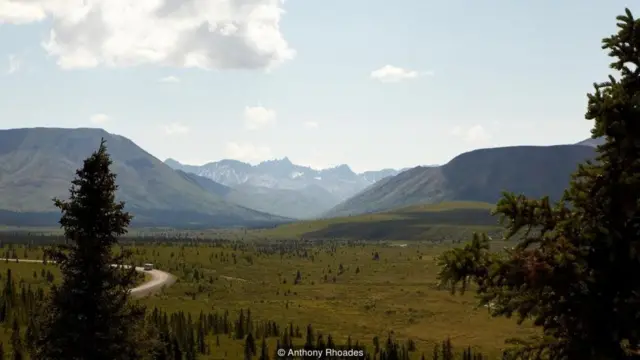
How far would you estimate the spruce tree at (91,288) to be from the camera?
24.9 metres

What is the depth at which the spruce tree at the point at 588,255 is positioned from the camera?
1261 cm

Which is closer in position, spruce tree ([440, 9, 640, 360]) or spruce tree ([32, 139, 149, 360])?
spruce tree ([440, 9, 640, 360])

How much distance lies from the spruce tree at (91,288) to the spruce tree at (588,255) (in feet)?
59.9

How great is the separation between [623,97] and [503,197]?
3684mm

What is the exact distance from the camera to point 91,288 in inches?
1018

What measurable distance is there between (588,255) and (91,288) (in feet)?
71.4

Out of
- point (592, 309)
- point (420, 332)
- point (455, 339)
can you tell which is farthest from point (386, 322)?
point (592, 309)

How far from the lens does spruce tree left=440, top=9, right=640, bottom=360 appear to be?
12.6 m

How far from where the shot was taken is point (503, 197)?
44.2ft

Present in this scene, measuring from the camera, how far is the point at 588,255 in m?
13.2

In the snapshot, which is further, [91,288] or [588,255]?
[91,288]

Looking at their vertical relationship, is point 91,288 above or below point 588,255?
below

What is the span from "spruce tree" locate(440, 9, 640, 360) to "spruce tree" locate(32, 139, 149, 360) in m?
18.3

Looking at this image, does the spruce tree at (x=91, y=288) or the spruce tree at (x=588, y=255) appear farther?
the spruce tree at (x=91, y=288)
